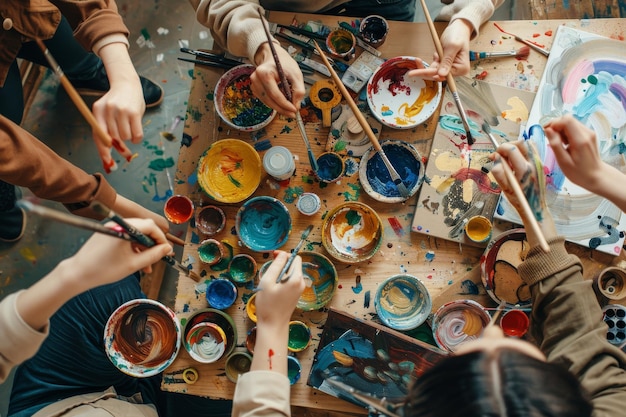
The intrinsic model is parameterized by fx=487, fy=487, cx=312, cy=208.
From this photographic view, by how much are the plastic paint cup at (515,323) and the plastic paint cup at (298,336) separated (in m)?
0.65

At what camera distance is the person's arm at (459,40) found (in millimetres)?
1648

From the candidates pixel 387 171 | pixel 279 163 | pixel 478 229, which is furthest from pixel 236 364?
pixel 478 229

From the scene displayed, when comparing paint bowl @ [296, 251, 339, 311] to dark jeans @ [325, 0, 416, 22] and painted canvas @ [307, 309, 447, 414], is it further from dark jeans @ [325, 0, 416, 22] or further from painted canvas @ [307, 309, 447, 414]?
dark jeans @ [325, 0, 416, 22]

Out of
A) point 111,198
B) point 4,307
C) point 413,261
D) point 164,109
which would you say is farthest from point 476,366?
point 164,109

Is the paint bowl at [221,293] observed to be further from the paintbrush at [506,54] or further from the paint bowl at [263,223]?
the paintbrush at [506,54]

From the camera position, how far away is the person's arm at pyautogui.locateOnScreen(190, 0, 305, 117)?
1598 mm

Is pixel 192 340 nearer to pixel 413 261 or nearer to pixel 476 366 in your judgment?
pixel 413 261

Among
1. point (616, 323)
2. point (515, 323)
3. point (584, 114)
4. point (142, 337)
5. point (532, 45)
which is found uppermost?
point (532, 45)

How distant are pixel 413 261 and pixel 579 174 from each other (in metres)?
0.59

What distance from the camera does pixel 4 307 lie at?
1.25 metres

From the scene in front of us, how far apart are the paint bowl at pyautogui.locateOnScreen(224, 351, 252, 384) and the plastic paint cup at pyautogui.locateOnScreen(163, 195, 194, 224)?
1.71 feet

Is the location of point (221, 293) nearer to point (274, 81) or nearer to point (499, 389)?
point (274, 81)

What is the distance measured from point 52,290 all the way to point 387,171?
3.66ft

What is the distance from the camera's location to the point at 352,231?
5.69 ft
